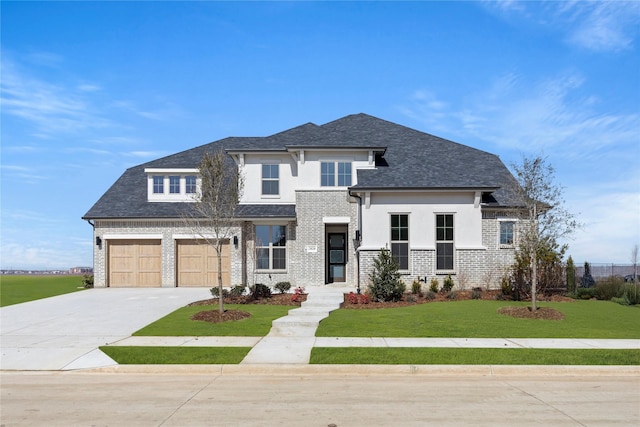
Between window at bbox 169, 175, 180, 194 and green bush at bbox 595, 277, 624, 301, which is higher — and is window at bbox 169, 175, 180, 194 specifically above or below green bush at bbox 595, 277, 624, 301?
above

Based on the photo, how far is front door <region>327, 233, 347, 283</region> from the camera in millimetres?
23938

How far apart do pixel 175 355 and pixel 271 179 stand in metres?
15.2

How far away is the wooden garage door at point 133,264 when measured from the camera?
25.1 m

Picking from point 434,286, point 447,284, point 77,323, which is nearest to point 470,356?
point 434,286

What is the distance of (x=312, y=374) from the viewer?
953 cm

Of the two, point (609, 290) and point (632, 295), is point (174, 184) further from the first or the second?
point (632, 295)

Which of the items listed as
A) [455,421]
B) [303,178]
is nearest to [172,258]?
[303,178]

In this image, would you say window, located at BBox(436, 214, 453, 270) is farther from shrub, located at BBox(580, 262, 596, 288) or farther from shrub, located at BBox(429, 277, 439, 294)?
shrub, located at BBox(580, 262, 596, 288)

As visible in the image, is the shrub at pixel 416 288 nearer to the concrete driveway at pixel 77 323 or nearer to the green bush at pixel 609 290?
the green bush at pixel 609 290

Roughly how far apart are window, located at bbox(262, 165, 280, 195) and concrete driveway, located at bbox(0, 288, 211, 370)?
6043 millimetres

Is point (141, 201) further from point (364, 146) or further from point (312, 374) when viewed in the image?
point (312, 374)

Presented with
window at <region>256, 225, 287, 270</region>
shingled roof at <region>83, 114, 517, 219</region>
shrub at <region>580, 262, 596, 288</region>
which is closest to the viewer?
shingled roof at <region>83, 114, 517, 219</region>

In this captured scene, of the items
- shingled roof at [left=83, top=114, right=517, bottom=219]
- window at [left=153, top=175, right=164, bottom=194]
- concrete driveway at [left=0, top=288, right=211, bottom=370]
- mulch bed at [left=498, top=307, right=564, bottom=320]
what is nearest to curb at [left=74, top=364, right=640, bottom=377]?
concrete driveway at [left=0, top=288, right=211, bottom=370]

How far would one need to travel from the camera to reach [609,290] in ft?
68.5
